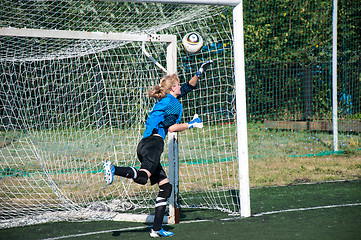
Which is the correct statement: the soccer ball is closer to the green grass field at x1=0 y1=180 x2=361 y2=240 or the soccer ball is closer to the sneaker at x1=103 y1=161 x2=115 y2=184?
the sneaker at x1=103 y1=161 x2=115 y2=184

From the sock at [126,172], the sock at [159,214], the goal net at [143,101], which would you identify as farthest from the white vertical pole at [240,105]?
the sock at [126,172]

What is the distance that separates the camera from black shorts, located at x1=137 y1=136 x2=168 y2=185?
179 inches

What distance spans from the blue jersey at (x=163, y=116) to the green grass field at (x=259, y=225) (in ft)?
4.11

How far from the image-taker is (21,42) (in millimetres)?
6066

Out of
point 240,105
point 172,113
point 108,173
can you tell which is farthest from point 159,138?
point 240,105

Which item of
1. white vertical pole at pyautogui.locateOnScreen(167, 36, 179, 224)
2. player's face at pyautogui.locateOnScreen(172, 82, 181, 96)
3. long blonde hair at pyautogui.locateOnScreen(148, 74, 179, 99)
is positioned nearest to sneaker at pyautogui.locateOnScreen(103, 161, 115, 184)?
long blonde hair at pyautogui.locateOnScreen(148, 74, 179, 99)

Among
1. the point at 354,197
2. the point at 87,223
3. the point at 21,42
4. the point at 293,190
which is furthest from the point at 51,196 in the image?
the point at 354,197

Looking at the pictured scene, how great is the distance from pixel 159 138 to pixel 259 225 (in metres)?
1.65

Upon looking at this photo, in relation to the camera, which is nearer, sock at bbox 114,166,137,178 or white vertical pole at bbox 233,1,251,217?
sock at bbox 114,166,137,178

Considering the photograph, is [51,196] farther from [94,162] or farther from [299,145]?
[299,145]

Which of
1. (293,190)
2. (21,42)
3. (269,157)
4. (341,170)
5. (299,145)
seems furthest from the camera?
(299,145)

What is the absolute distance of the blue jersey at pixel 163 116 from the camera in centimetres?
470

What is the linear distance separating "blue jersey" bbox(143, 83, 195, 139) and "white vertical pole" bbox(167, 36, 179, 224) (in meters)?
0.48

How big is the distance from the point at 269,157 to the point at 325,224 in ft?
16.8
